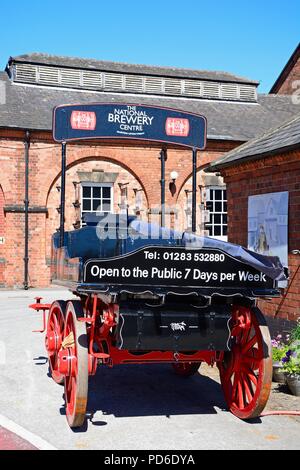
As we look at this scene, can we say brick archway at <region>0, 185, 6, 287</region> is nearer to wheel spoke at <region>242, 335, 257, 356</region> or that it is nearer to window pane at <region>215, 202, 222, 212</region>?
window pane at <region>215, 202, 222, 212</region>

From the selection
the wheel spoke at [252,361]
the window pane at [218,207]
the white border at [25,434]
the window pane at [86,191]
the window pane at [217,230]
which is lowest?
the white border at [25,434]

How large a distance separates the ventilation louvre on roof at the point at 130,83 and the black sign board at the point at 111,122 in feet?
46.7

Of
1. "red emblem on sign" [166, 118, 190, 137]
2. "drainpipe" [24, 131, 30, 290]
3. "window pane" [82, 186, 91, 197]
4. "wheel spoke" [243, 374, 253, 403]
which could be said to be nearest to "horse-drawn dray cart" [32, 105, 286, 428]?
"wheel spoke" [243, 374, 253, 403]

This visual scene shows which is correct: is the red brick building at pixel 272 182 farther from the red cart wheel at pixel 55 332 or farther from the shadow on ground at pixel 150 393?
the red cart wheel at pixel 55 332

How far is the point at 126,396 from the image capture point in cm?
636

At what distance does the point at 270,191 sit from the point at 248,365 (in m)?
4.30

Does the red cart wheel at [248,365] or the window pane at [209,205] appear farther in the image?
the window pane at [209,205]

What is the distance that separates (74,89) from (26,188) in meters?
4.98

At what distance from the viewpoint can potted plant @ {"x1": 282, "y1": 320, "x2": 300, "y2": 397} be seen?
6.41 m

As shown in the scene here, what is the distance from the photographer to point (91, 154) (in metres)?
19.8

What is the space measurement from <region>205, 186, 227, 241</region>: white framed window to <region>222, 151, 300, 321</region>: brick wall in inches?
416

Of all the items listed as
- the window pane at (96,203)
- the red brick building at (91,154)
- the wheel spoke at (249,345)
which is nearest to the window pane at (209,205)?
the red brick building at (91,154)

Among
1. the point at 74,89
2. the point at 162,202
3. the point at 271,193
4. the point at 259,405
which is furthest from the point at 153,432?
the point at 74,89

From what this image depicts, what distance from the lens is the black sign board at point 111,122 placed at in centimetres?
786
